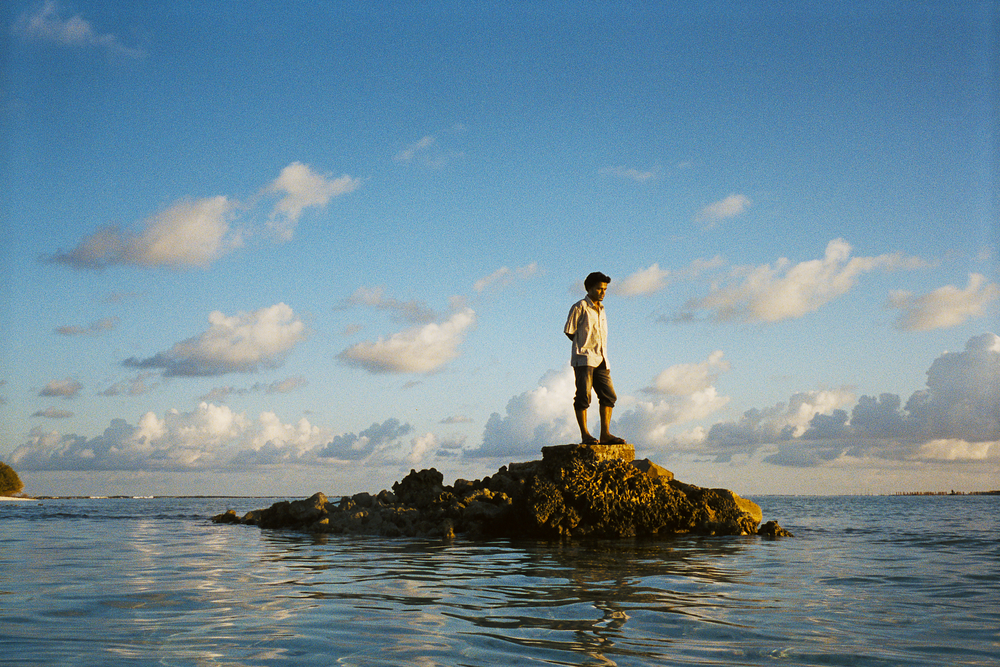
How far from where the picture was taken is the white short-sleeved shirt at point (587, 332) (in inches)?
568

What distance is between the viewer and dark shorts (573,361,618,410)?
14.5 m

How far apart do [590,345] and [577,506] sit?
3.35 m

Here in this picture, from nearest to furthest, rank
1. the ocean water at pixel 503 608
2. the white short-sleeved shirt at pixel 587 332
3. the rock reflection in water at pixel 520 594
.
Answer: the ocean water at pixel 503 608 < the rock reflection in water at pixel 520 594 < the white short-sleeved shirt at pixel 587 332

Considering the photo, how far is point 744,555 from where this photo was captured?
1077cm

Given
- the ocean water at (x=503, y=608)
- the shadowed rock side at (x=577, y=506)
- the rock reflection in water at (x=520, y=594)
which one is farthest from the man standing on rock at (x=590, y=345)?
the ocean water at (x=503, y=608)

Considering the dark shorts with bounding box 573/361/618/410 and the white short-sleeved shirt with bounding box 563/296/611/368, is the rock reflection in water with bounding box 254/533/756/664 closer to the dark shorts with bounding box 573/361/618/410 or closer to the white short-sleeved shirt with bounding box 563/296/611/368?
the dark shorts with bounding box 573/361/618/410

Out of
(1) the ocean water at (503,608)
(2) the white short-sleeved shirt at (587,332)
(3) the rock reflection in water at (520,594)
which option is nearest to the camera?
(1) the ocean water at (503,608)

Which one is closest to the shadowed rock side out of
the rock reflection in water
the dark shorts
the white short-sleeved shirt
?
the dark shorts

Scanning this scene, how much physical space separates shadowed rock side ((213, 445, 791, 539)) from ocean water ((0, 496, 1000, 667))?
10.4ft

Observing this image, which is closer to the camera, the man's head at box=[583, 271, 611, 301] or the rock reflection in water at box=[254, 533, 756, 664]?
the rock reflection in water at box=[254, 533, 756, 664]

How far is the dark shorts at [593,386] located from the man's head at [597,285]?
1394mm

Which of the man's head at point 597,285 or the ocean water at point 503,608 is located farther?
the man's head at point 597,285

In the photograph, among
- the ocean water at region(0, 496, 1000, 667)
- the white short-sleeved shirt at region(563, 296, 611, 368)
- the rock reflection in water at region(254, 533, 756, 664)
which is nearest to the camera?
the ocean water at region(0, 496, 1000, 667)

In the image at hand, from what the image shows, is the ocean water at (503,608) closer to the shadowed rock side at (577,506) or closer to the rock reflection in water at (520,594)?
the rock reflection in water at (520,594)
